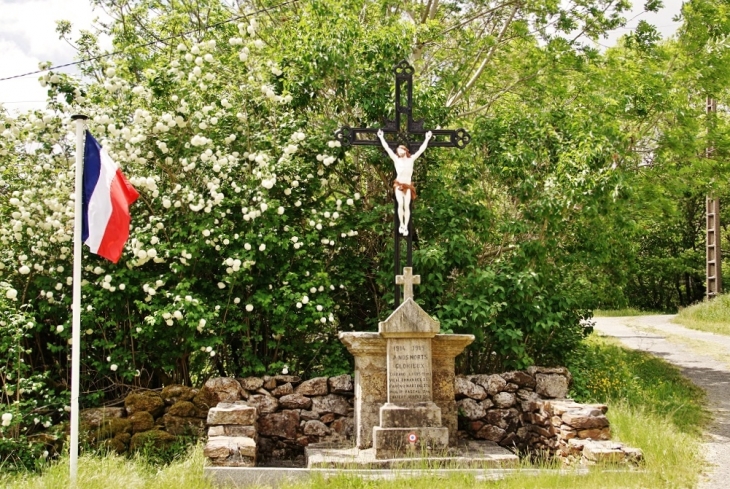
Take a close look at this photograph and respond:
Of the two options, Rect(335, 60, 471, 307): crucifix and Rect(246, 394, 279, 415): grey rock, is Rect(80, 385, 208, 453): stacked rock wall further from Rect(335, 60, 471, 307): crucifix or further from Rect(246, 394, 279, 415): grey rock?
Rect(335, 60, 471, 307): crucifix

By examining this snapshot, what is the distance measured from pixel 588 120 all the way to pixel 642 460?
4935 mm

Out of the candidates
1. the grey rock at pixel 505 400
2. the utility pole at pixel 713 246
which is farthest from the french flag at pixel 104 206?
the utility pole at pixel 713 246

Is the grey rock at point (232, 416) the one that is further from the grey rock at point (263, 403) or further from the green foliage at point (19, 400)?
the green foliage at point (19, 400)

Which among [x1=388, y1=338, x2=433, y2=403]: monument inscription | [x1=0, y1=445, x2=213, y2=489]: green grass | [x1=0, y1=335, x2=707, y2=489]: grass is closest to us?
[x1=0, y1=445, x2=213, y2=489]: green grass

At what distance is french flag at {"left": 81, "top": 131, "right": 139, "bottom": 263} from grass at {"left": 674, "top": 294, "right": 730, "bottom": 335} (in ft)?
48.7

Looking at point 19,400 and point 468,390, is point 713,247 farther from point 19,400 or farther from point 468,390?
point 19,400

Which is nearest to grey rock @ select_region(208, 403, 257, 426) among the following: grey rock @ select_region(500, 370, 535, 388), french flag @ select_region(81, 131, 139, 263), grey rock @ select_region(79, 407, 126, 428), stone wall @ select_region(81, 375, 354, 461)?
stone wall @ select_region(81, 375, 354, 461)

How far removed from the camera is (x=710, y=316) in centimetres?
1898

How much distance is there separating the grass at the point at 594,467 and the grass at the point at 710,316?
9022 millimetres

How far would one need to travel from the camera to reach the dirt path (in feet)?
23.4

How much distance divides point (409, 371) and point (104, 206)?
3.27 meters

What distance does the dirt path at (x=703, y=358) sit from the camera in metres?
7.12

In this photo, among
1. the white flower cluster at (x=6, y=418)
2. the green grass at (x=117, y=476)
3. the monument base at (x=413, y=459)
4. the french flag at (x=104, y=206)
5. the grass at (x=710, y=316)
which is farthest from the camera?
the grass at (x=710, y=316)

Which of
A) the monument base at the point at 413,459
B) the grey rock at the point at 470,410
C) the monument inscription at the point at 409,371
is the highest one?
the monument inscription at the point at 409,371
